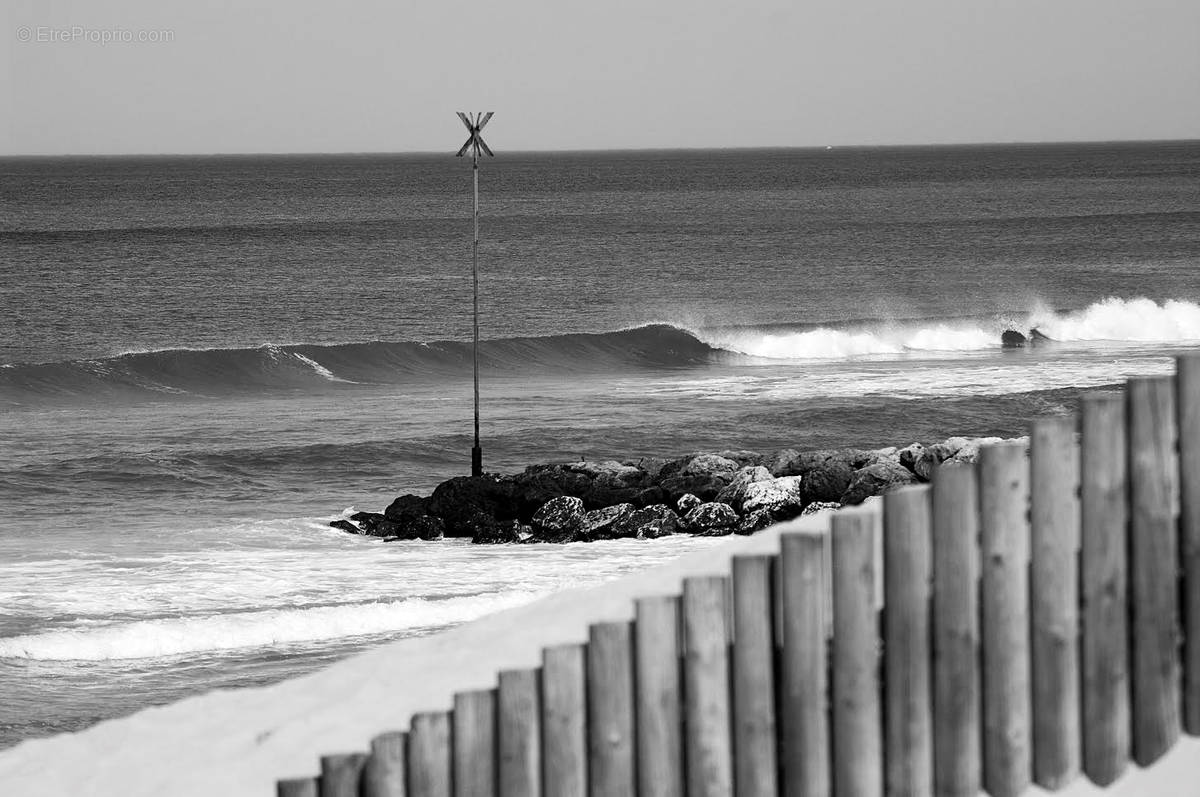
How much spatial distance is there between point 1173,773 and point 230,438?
97.6ft

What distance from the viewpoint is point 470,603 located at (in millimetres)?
16266

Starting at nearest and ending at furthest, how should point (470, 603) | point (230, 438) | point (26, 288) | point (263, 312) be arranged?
point (470, 603) → point (230, 438) → point (263, 312) → point (26, 288)

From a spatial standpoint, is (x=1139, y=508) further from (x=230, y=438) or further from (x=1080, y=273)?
(x=1080, y=273)

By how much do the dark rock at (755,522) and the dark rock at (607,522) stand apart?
1.54 metres

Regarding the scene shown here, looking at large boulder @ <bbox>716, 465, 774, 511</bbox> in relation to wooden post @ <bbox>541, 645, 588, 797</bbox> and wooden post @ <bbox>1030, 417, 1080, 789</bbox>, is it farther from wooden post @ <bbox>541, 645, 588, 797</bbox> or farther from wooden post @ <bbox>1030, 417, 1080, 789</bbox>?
wooden post @ <bbox>1030, 417, 1080, 789</bbox>

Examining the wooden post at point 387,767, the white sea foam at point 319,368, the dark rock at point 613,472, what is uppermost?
the wooden post at point 387,767

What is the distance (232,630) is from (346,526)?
299 inches

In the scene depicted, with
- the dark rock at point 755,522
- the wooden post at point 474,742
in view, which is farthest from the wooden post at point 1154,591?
the dark rock at point 755,522

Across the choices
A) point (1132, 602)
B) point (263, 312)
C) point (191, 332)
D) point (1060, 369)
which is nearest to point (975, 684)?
point (1132, 602)

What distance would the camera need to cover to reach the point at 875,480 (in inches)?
912

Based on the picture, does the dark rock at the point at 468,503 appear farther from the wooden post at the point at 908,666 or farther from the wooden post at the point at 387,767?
the wooden post at the point at 908,666

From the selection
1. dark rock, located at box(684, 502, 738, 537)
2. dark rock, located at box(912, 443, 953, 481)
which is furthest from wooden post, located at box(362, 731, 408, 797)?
dark rock, located at box(912, 443, 953, 481)

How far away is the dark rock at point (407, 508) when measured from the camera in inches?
902

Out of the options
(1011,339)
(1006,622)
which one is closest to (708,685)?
(1006,622)
